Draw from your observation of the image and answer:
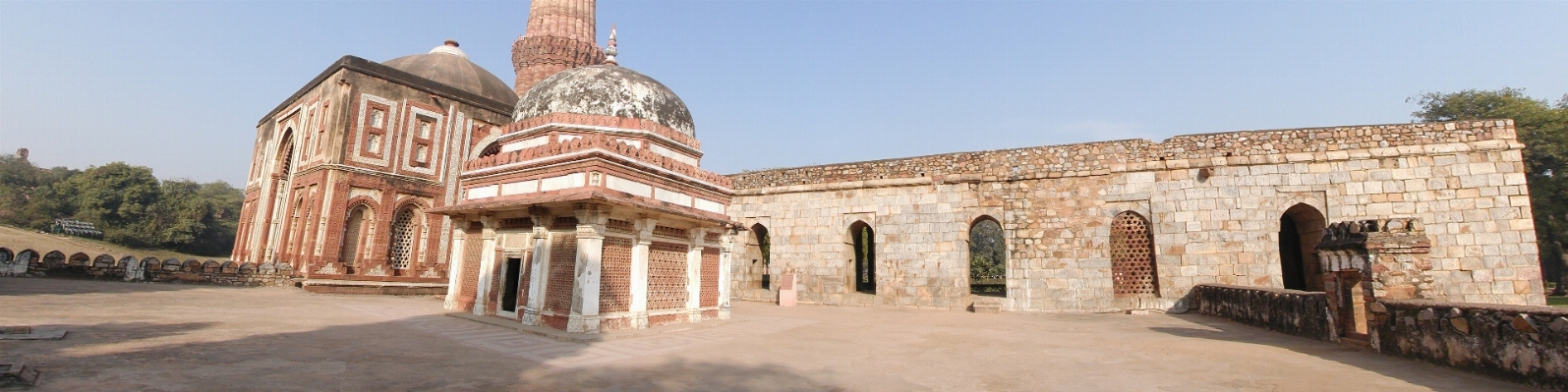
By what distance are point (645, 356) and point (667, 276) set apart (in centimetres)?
343

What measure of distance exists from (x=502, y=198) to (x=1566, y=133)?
1164 inches

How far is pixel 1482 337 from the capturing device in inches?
224

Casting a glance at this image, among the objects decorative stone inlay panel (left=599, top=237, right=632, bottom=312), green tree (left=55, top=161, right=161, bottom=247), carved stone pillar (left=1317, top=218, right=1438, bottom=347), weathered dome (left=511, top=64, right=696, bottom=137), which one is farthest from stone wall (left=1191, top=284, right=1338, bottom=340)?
green tree (left=55, top=161, right=161, bottom=247)

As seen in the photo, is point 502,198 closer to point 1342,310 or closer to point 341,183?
point 341,183

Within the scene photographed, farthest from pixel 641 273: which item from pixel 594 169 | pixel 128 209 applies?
pixel 128 209

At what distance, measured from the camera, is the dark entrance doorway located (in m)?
10.5

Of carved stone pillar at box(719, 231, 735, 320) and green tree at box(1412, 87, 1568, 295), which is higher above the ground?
green tree at box(1412, 87, 1568, 295)

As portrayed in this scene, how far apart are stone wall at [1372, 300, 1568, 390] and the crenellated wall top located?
733 centimetres

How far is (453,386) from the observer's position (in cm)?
532

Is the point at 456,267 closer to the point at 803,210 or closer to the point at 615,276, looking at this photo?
the point at 615,276

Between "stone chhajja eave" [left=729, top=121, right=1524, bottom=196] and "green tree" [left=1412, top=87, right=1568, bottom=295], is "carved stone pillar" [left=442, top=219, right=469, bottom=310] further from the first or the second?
"green tree" [left=1412, top=87, right=1568, bottom=295]

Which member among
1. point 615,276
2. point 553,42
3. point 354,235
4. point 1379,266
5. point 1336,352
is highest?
point 553,42

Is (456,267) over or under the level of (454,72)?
under

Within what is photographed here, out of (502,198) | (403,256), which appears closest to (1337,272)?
(502,198)
